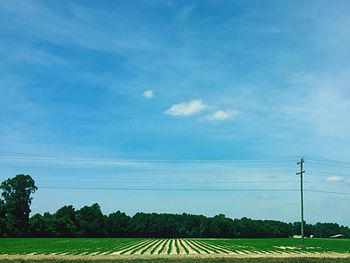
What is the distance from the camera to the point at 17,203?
12938 cm

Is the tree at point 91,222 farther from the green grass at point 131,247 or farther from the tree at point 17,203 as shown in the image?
the green grass at point 131,247

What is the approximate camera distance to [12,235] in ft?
409

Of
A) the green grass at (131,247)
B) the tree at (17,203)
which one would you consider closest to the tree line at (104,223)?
the tree at (17,203)

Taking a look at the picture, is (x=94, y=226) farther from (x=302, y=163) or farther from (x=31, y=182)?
(x=302, y=163)

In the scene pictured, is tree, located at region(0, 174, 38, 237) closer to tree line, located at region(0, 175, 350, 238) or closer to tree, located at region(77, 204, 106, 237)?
tree line, located at region(0, 175, 350, 238)

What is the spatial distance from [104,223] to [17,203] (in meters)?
33.6

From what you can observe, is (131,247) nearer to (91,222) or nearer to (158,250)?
(158,250)

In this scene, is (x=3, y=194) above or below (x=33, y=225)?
above

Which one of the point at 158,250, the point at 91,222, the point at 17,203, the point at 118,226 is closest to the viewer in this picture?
the point at 158,250

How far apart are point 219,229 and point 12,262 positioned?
5417 inches

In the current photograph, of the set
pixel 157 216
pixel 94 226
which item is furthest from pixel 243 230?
pixel 94 226

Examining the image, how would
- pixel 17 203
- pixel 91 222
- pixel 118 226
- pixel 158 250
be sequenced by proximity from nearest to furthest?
pixel 158 250 < pixel 17 203 < pixel 91 222 < pixel 118 226

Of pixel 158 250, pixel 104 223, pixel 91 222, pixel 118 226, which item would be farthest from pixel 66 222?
pixel 158 250

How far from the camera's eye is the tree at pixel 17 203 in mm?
125375
